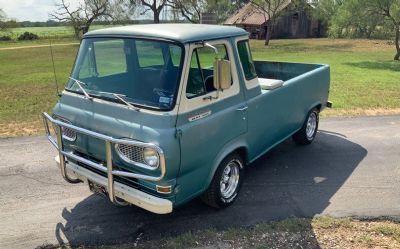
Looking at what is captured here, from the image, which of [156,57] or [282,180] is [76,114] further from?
[282,180]

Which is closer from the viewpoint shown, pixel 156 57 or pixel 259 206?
pixel 156 57

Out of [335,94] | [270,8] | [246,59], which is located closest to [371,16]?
[335,94]

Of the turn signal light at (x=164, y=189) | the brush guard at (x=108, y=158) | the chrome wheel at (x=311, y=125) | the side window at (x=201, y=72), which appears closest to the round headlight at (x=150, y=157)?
the brush guard at (x=108, y=158)

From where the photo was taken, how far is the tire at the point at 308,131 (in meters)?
7.21

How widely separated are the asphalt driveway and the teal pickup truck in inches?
20.1

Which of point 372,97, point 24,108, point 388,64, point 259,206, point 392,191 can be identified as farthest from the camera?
point 388,64

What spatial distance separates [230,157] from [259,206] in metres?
0.83

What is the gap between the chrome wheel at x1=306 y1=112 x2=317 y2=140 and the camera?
7430 millimetres

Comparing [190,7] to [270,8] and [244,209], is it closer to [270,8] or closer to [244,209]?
[270,8]

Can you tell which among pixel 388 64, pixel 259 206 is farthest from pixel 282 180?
pixel 388 64

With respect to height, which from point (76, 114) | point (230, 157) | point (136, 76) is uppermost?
point (136, 76)

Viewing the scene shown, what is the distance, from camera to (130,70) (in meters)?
4.71

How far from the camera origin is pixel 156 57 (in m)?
4.41

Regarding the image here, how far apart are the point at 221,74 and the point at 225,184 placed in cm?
163
